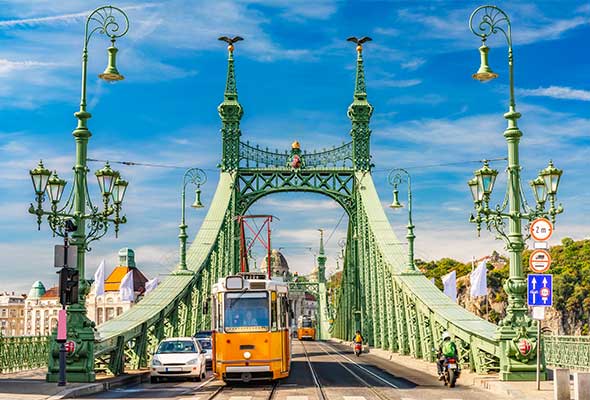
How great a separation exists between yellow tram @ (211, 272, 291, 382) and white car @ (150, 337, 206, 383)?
2624 mm

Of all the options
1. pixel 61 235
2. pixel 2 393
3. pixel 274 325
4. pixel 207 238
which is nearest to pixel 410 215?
pixel 207 238

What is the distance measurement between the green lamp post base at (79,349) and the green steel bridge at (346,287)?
1.3 inches

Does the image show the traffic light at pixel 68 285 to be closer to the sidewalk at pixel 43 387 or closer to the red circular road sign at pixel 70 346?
the red circular road sign at pixel 70 346

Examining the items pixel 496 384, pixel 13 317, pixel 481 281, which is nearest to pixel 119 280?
pixel 13 317

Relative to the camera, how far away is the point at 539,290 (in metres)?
19.2

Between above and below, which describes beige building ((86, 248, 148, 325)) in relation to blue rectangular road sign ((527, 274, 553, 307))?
below

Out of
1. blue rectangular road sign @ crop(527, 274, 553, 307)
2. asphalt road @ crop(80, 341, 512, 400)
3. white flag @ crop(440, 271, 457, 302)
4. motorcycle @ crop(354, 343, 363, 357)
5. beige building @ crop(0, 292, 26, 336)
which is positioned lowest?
beige building @ crop(0, 292, 26, 336)

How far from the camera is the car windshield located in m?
26.6

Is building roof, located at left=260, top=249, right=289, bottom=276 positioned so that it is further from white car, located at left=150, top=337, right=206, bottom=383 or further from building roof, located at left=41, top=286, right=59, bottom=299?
white car, located at left=150, top=337, right=206, bottom=383

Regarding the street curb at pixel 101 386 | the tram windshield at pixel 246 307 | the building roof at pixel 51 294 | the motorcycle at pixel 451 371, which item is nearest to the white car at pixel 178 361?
the street curb at pixel 101 386

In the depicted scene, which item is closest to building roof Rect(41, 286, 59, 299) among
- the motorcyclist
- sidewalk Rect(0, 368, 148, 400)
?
sidewalk Rect(0, 368, 148, 400)

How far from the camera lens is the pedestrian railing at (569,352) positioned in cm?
2448

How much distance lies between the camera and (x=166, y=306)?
34094 mm

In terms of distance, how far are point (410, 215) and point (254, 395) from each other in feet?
68.5
